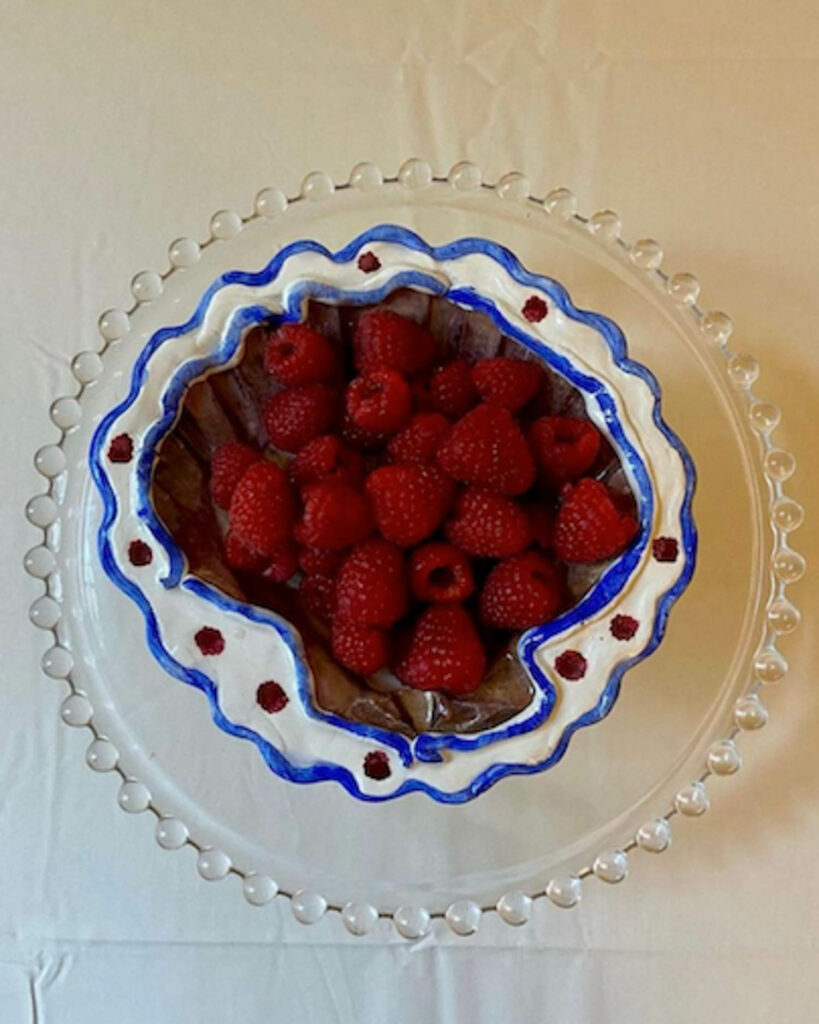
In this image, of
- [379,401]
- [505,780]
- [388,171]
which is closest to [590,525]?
[379,401]

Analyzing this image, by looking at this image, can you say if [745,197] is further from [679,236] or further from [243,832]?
[243,832]

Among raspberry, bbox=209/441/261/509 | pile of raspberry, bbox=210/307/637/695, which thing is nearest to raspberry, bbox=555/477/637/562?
pile of raspberry, bbox=210/307/637/695

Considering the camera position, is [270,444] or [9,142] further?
[9,142]

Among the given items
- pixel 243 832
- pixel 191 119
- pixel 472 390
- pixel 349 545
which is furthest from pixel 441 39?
pixel 243 832

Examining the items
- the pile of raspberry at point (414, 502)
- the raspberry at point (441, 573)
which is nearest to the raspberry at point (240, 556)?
the pile of raspberry at point (414, 502)

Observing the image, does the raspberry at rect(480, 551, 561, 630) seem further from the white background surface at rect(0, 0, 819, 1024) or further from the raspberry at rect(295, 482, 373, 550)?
the white background surface at rect(0, 0, 819, 1024)

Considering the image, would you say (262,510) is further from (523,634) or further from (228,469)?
(523,634)
